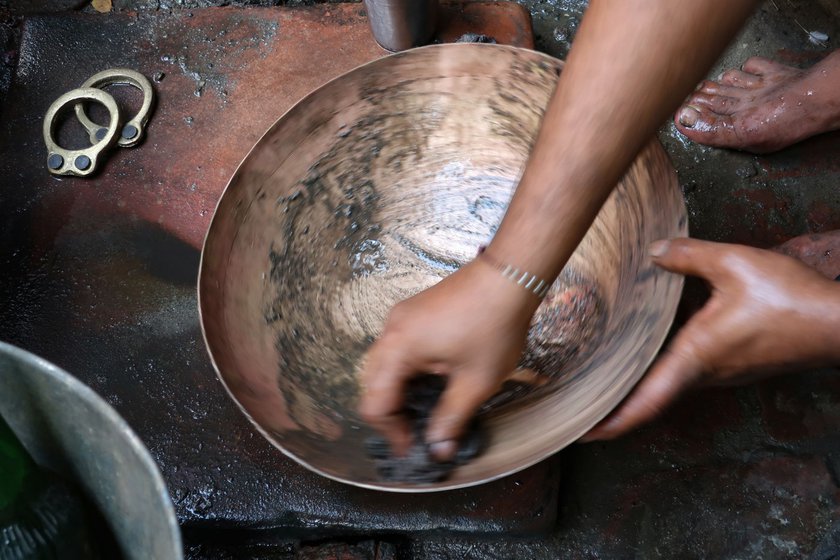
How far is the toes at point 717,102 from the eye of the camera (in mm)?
1707

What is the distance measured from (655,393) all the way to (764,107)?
3.37 feet

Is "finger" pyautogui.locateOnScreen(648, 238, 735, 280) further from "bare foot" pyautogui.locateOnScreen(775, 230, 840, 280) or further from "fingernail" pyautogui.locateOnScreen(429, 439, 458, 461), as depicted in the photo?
"bare foot" pyautogui.locateOnScreen(775, 230, 840, 280)

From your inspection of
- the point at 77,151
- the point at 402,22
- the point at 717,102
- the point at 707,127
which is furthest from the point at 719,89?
the point at 77,151

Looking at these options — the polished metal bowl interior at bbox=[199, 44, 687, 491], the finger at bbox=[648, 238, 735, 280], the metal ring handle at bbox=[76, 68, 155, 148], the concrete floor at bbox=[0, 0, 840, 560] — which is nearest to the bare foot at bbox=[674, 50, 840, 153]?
the concrete floor at bbox=[0, 0, 840, 560]

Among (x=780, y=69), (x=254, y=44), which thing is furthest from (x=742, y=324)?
(x=254, y=44)

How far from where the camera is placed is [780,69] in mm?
1738

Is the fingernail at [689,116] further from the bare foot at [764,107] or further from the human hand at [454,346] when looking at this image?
the human hand at [454,346]

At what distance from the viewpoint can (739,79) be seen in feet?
5.82

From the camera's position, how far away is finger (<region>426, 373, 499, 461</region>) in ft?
2.99

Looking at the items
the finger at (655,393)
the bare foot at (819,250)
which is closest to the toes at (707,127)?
the bare foot at (819,250)

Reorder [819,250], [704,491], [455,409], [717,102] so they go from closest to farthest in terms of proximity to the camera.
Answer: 1. [455,409]
2. [704,491]
3. [819,250]
4. [717,102]

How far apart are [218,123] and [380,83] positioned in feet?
1.47

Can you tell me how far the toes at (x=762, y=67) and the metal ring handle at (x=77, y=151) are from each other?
1.64 m

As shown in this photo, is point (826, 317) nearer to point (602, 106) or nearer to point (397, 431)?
point (602, 106)
